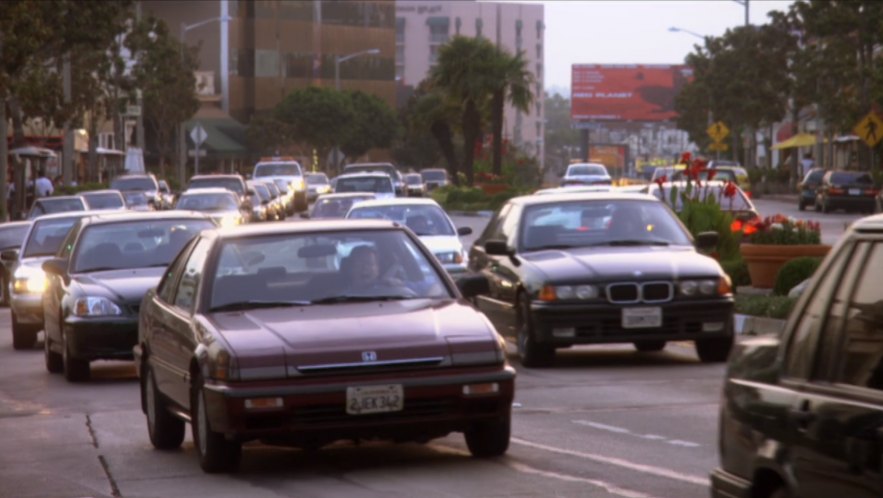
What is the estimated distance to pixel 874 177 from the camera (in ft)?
220

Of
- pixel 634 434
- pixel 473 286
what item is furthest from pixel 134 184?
pixel 634 434

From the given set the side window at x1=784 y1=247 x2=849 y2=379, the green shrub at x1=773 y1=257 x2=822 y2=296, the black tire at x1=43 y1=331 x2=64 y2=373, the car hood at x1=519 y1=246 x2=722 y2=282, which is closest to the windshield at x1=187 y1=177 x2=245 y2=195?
the green shrub at x1=773 y1=257 x2=822 y2=296

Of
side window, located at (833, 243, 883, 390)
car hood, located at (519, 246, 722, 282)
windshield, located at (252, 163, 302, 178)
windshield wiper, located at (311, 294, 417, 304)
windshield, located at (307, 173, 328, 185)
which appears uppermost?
side window, located at (833, 243, 883, 390)

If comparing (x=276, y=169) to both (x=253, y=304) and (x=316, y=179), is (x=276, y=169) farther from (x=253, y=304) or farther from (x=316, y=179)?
(x=253, y=304)

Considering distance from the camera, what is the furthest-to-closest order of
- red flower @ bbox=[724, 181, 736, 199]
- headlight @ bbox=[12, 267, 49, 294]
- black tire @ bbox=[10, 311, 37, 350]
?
1. red flower @ bbox=[724, 181, 736, 199]
2. black tire @ bbox=[10, 311, 37, 350]
3. headlight @ bbox=[12, 267, 49, 294]

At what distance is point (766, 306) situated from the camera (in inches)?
828

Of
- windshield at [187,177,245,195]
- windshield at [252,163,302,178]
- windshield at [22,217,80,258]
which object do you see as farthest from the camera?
windshield at [252,163,302,178]

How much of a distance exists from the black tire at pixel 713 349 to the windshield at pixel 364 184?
94.9 feet

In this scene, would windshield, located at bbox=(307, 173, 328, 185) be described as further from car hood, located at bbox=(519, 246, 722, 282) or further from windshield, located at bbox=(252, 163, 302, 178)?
car hood, located at bbox=(519, 246, 722, 282)

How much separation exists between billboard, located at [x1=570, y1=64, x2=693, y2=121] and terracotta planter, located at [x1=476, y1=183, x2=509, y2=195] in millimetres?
72654

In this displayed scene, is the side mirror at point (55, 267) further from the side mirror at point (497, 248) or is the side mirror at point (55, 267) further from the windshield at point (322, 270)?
the windshield at point (322, 270)

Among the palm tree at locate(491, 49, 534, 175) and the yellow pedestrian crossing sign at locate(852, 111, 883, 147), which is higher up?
the palm tree at locate(491, 49, 534, 175)

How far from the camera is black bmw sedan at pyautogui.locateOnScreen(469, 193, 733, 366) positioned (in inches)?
655

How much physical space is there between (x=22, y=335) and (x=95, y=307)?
6.01m
